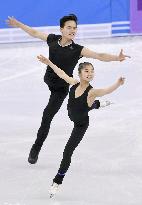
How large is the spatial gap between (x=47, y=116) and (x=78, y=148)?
67 cm

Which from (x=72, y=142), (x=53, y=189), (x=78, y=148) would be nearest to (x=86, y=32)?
(x=78, y=148)

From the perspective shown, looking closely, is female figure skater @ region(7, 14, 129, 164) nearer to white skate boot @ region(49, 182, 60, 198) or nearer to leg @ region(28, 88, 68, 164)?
leg @ region(28, 88, 68, 164)

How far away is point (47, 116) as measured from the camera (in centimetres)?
456

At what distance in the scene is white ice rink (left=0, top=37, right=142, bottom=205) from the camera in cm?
405

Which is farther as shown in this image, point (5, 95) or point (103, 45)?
point (103, 45)

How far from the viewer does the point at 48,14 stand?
9.66 metres

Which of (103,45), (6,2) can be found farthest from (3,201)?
(6,2)

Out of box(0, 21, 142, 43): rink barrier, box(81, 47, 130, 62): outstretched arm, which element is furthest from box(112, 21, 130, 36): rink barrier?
box(81, 47, 130, 62): outstretched arm

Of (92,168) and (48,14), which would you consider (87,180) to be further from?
(48,14)

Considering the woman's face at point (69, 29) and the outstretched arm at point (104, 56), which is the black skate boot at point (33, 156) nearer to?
the outstretched arm at point (104, 56)

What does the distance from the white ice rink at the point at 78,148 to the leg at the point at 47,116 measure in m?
0.11

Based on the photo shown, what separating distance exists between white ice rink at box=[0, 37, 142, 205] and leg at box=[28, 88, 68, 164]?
11cm

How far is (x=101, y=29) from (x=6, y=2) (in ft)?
6.70

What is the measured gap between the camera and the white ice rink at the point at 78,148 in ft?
13.3
